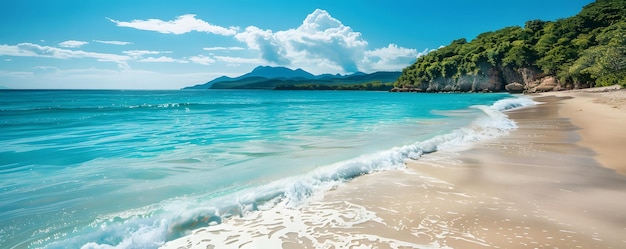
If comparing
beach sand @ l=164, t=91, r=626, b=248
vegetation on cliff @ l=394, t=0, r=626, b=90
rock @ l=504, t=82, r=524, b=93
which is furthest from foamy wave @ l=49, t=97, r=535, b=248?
rock @ l=504, t=82, r=524, b=93

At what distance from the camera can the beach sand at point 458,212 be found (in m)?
3.59

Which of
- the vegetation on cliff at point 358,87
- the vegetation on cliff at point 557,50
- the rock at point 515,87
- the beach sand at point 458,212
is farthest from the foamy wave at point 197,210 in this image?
the vegetation on cliff at point 358,87

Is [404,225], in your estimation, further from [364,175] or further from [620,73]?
[620,73]

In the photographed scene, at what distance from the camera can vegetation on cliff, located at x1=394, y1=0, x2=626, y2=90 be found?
171ft

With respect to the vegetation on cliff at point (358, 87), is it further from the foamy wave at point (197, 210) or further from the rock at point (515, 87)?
the foamy wave at point (197, 210)

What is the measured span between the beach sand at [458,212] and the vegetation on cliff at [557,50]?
44308 mm

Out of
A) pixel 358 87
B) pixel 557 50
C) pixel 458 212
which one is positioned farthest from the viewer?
pixel 358 87

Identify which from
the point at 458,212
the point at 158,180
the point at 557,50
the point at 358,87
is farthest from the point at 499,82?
the point at 358,87

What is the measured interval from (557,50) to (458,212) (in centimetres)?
8757

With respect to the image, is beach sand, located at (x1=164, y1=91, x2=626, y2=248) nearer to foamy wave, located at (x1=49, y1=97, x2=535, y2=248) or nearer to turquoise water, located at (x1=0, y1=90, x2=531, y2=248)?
foamy wave, located at (x1=49, y1=97, x2=535, y2=248)

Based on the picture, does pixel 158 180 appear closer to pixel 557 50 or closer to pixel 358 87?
pixel 557 50

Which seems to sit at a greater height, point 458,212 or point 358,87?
point 358,87

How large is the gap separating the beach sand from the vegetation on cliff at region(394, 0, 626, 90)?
4431 cm

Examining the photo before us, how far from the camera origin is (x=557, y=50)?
69875 millimetres
